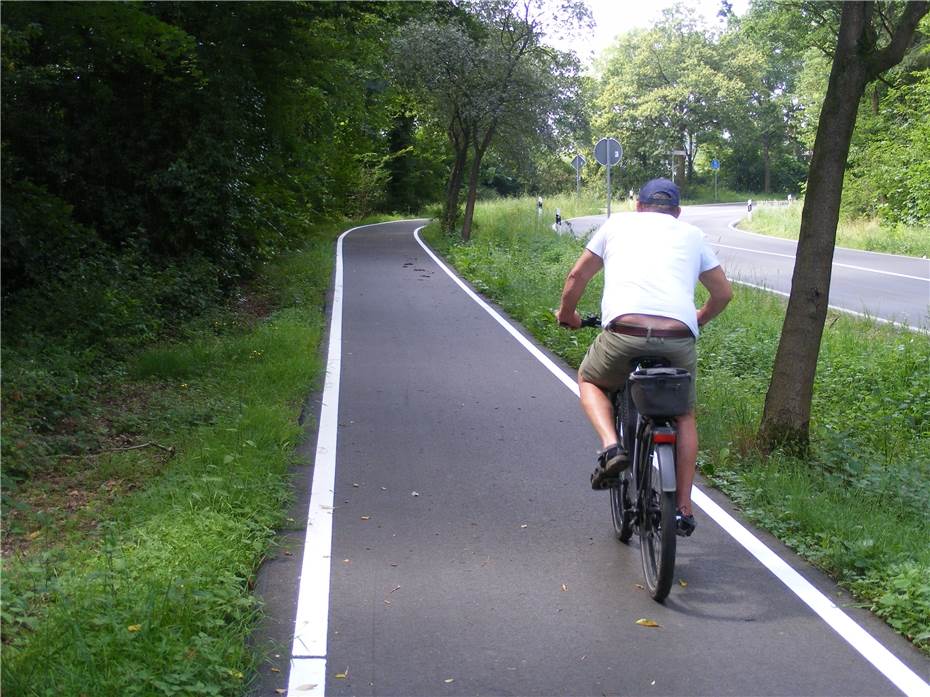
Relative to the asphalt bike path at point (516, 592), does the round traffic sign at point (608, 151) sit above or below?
above

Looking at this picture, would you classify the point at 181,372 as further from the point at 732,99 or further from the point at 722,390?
the point at 732,99

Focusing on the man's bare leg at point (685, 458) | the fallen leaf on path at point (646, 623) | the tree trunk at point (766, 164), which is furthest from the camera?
the tree trunk at point (766, 164)

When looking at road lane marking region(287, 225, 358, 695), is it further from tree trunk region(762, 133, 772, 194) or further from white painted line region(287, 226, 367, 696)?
tree trunk region(762, 133, 772, 194)

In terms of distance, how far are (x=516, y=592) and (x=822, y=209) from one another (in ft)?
12.9

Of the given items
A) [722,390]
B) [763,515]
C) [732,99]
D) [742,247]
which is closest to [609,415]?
[763,515]

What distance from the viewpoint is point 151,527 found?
19.1 feet

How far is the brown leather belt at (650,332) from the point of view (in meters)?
5.33

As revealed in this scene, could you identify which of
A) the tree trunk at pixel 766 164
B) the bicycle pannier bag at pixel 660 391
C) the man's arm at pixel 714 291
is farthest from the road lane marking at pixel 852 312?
the tree trunk at pixel 766 164

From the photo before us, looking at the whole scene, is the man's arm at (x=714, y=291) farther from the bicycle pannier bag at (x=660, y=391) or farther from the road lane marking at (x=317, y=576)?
the road lane marking at (x=317, y=576)

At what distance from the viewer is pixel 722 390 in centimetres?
1038

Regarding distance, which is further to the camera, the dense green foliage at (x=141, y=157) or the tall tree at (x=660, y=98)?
the tall tree at (x=660, y=98)

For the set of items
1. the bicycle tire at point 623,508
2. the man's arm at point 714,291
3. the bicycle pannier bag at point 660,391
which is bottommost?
the bicycle tire at point 623,508

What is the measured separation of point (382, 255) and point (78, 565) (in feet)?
78.3

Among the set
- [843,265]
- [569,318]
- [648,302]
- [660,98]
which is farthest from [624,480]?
[660,98]
